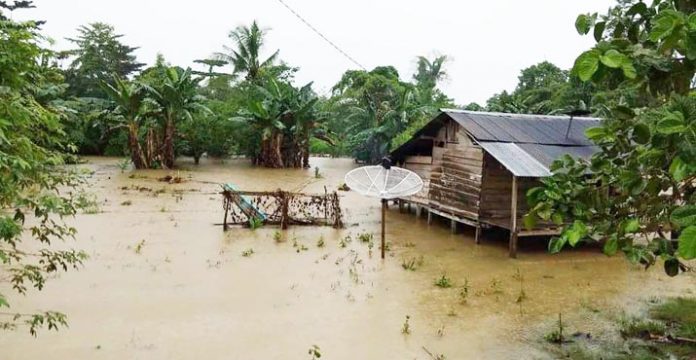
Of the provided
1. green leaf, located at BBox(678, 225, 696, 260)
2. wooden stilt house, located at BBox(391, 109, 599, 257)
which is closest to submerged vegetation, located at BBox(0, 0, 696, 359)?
green leaf, located at BBox(678, 225, 696, 260)

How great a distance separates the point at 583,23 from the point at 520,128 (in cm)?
909

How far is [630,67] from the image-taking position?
2.88m

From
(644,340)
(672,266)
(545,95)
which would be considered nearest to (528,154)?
(644,340)

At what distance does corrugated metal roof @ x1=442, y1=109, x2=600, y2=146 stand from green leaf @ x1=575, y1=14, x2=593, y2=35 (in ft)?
25.5

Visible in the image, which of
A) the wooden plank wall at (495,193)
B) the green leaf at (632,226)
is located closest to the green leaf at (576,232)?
the green leaf at (632,226)

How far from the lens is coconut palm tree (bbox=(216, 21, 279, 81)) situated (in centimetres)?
2718

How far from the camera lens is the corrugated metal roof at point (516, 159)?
9.99 m

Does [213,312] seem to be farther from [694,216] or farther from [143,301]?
[694,216]

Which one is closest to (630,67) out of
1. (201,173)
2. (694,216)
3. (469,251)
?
(694,216)

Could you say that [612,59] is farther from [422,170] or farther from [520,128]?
[422,170]

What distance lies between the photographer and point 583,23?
12.0 ft

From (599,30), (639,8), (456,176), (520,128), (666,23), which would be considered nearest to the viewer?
(666,23)

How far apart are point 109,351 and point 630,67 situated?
17.8 ft

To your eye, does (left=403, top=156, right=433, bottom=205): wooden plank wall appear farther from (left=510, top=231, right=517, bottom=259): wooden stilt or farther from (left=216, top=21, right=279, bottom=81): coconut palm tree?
(left=216, top=21, right=279, bottom=81): coconut palm tree
